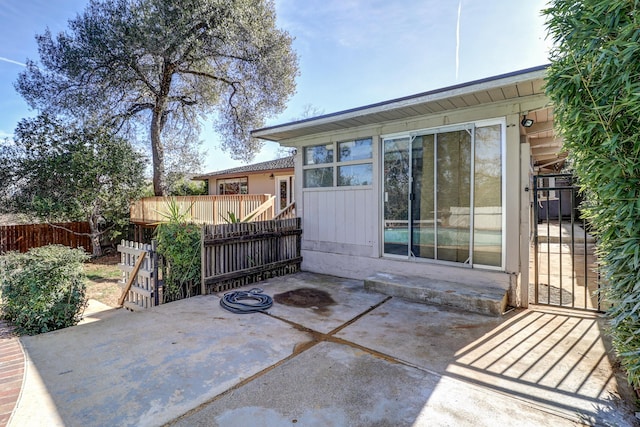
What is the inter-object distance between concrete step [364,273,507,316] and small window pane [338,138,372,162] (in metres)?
2.19

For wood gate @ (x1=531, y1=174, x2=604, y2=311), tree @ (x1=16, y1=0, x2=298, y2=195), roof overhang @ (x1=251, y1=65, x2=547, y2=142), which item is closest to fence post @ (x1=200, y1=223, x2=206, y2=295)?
roof overhang @ (x1=251, y1=65, x2=547, y2=142)

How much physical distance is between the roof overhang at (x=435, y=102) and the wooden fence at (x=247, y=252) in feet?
6.46

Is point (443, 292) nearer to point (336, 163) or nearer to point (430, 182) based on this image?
point (430, 182)

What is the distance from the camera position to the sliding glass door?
4.36 metres

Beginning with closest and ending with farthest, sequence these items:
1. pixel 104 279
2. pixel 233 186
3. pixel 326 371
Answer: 1. pixel 326 371
2. pixel 104 279
3. pixel 233 186

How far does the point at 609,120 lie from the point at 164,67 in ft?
46.6

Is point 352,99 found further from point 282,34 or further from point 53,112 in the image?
A: point 53,112

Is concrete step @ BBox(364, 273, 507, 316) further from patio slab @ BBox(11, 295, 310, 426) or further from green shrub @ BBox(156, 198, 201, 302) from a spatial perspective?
green shrub @ BBox(156, 198, 201, 302)

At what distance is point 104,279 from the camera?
930 centimetres

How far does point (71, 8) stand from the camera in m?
10.7

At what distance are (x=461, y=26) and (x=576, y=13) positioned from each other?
624 centimetres

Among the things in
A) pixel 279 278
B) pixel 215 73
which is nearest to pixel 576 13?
pixel 279 278

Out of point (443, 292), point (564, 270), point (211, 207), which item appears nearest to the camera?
point (443, 292)

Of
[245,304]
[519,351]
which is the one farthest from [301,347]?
[519,351]
